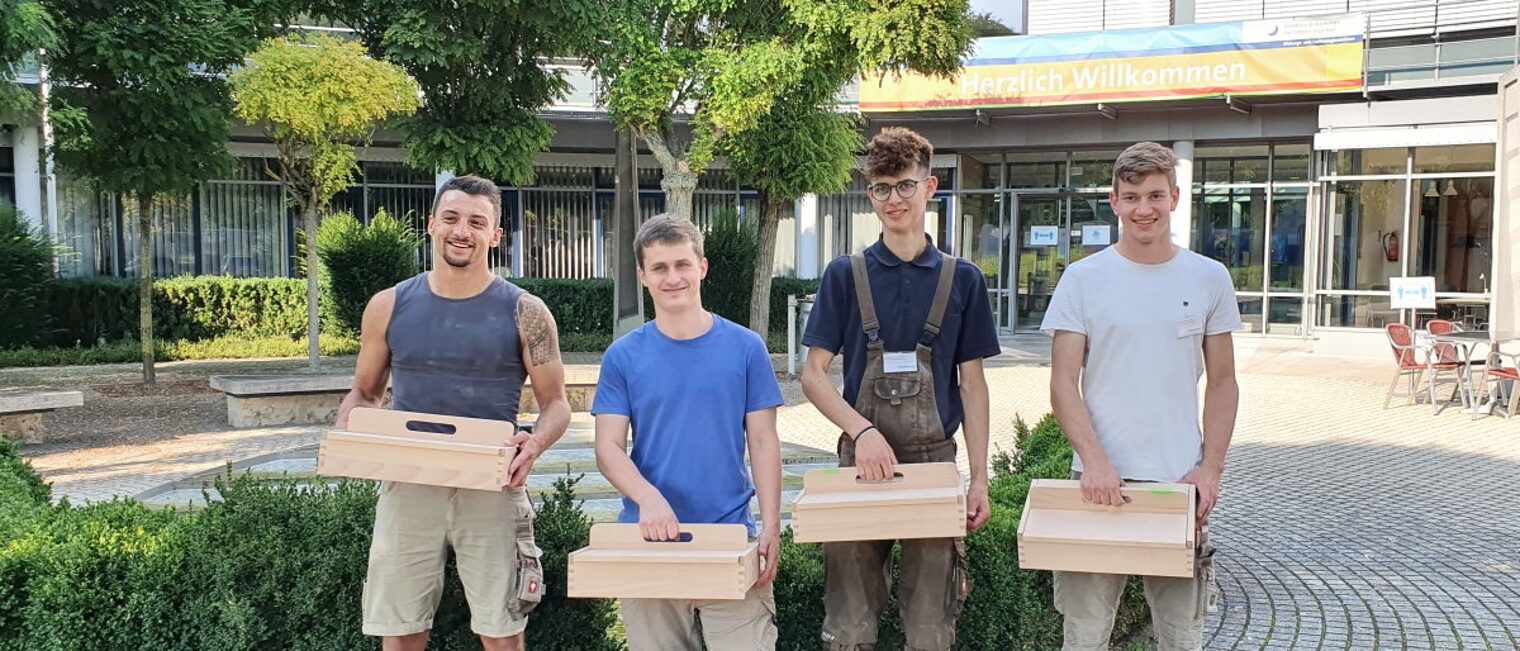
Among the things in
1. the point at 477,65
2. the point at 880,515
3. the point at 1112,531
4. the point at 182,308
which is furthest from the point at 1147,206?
the point at 182,308

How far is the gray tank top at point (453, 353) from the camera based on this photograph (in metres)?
3.36

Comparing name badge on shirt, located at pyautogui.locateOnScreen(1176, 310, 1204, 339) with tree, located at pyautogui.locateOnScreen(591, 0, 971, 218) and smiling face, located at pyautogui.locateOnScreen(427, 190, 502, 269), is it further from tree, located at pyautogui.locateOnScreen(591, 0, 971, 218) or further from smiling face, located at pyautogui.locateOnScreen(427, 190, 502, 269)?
tree, located at pyautogui.locateOnScreen(591, 0, 971, 218)

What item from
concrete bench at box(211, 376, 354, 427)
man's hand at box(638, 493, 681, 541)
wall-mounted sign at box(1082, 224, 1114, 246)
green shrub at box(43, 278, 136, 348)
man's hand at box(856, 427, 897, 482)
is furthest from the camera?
wall-mounted sign at box(1082, 224, 1114, 246)

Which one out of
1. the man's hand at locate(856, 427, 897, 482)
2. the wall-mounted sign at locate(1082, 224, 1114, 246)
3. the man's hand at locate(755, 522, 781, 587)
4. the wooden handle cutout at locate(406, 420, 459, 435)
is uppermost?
the wall-mounted sign at locate(1082, 224, 1114, 246)

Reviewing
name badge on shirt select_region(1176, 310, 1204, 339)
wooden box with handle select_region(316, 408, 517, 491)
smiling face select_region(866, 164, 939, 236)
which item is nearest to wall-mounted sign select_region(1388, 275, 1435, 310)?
name badge on shirt select_region(1176, 310, 1204, 339)

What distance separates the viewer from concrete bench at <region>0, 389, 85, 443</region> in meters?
9.38

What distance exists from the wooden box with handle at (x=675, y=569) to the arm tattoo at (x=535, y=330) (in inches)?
29.3

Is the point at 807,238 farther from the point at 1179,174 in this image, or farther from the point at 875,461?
the point at 875,461

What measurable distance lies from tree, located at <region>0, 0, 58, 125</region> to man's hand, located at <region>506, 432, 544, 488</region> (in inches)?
305

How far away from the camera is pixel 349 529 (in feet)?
12.8

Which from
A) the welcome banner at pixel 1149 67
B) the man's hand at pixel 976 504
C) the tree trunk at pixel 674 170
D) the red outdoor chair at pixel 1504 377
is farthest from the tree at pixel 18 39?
the red outdoor chair at pixel 1504 377

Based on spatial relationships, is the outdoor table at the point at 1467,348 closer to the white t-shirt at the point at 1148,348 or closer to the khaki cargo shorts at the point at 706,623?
the white t-shirt at the point at 1148,348

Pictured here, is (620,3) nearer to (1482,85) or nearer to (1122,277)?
(1122,277)

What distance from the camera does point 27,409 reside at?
372 inches
